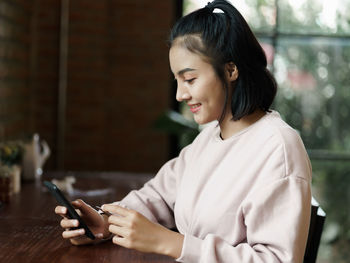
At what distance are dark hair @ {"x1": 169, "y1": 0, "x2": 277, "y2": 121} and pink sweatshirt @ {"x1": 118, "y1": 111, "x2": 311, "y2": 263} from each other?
6 cm

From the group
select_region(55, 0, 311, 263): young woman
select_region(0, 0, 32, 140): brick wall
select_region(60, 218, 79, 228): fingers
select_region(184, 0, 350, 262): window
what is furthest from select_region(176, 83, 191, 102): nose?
select_region(184, 0, 350, 262): window

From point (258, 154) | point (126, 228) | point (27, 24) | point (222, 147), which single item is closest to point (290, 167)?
point (258, 154)

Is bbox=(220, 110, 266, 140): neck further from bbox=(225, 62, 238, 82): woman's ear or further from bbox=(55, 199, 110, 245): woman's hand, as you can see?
bbox=(55, 199, 110, 245): woman's hand

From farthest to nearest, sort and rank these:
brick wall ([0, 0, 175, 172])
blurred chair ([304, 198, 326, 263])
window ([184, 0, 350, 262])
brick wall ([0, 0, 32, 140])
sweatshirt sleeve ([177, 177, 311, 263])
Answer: window ([184, 0, 350, 262])
brick wall ([0, 0, 175, 172])
brick wall ([0, 0, 32, 140])
blurred chair ([304, 198, 326, 263])
sweatshirt sleeve ([177, 177, 311, 263])

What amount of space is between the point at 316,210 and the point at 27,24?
2.82m

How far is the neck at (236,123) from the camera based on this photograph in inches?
56.9

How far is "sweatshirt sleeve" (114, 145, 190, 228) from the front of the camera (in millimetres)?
1707

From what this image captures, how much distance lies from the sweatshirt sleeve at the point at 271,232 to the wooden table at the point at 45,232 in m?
0.19

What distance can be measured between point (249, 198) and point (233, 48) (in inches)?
14.2

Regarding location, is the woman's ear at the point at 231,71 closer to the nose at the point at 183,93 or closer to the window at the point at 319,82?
the nose at the point at 183,93

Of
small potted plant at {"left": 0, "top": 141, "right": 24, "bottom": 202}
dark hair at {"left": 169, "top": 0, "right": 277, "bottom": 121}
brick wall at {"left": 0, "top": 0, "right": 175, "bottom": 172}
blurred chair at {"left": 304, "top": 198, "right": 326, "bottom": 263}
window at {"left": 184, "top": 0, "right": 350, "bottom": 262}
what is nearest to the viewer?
dark hair at {"left": 169, "top": 0, "right": 277, "bottom": 121}

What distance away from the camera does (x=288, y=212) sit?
122 centimetres

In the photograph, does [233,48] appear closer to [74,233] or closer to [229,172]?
[229,172]

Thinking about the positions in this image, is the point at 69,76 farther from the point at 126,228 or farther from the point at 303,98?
the point at 126,228
